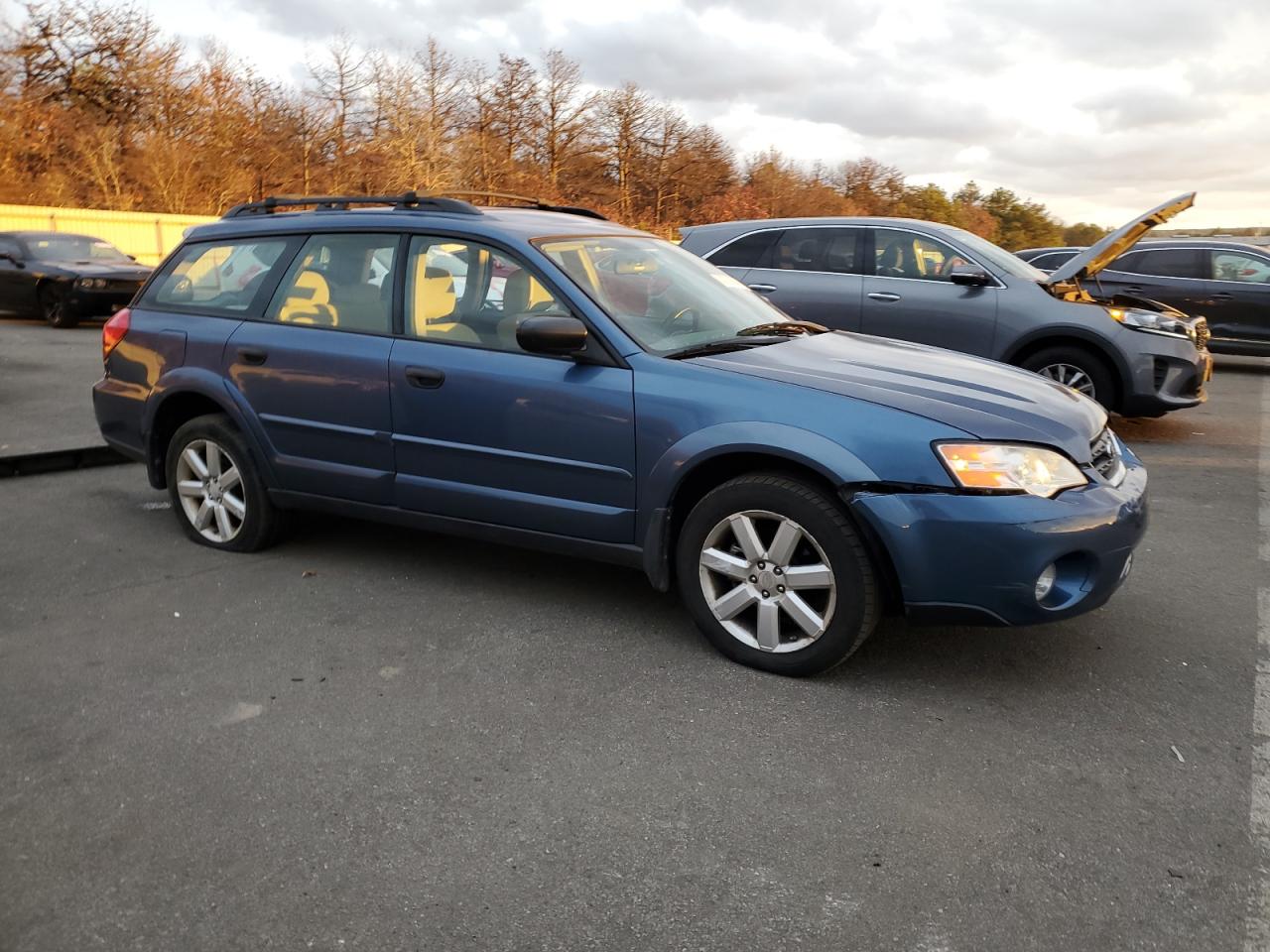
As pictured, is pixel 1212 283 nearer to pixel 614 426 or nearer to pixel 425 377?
pixel 614 426

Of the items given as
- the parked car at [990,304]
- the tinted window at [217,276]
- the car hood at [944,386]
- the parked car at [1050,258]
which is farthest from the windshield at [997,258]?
the parked car at [1050,258]

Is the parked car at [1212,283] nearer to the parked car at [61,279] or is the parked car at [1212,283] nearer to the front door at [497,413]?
the front door at [497,413]

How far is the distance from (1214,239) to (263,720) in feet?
45.7

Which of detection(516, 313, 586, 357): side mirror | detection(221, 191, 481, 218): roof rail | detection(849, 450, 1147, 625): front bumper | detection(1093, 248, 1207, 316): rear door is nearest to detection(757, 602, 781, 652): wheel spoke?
detection(849, 450, 1147, 625): front bumper

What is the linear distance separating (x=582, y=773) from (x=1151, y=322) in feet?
23.6

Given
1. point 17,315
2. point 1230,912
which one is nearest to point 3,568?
point 1230,912

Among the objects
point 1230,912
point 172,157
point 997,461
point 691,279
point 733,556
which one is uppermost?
point 172,157

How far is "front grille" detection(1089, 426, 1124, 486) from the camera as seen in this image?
12.5 feet

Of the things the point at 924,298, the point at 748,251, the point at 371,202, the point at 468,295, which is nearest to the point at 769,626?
the point at 468,295

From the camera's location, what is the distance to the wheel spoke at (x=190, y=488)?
529cm

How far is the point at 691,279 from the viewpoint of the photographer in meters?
4.86

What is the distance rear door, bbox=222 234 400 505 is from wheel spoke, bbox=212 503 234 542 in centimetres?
48

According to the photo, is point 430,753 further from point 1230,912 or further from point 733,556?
point 1230,912

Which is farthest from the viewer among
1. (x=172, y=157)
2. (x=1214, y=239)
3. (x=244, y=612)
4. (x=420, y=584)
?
(x=172, y=157)
